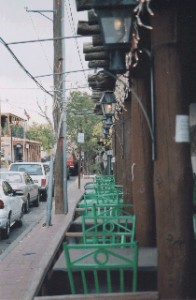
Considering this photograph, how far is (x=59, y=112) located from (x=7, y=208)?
11.5ft

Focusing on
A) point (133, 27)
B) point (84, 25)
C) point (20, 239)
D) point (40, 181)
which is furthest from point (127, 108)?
point (40, 181)

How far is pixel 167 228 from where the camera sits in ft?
13.2

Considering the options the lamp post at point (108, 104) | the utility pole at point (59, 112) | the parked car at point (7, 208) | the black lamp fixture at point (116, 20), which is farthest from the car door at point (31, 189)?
the black lamp fixture at point (116, 20)

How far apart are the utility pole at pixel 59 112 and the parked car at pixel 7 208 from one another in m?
1.64

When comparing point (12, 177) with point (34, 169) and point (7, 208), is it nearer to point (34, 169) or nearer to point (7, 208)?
point (34, 169)

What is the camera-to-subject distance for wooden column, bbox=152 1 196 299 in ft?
13.1

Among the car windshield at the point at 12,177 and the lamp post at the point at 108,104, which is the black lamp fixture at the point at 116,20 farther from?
the car windshield at the point at 12,177

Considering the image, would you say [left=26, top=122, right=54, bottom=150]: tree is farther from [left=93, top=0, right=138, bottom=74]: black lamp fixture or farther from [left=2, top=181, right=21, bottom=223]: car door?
[left=93, top=0, right=138, bottom=74]: black lamp fixture

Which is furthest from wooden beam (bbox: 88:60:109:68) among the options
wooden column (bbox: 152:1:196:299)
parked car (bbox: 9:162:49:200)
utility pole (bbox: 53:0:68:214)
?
parked car (bbox: 9:162:49:200)

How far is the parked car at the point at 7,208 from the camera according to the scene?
42.4 feet

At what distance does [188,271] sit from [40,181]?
2047 cm

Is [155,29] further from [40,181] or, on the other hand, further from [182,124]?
[40,181]

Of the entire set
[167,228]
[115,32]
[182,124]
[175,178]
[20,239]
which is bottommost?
[20,239]

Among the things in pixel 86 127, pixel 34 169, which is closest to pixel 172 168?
pixel 34 169
